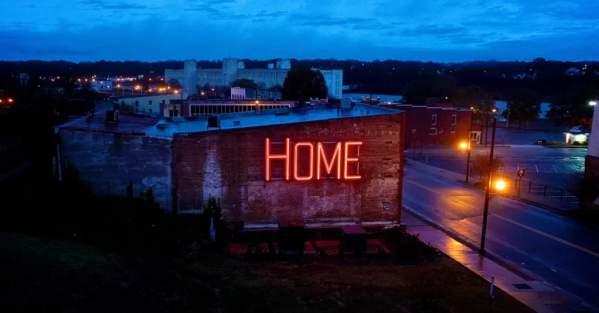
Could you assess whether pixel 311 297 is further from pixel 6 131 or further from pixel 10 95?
pixel 10 95

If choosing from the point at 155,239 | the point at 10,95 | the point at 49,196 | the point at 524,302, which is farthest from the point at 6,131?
the point at 10,95

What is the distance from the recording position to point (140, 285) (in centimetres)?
1562

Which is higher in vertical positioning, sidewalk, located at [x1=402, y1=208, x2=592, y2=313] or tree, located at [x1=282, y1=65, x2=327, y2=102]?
tree, located at [x1=282, y1=65, x2=327, y2=102]

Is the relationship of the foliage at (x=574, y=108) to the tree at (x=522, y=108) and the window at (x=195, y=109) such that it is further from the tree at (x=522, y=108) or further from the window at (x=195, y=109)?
the window at (x=195, y=109)

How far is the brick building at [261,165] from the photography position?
966 inches

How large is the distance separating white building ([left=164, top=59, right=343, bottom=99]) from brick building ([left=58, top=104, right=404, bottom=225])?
365 ft

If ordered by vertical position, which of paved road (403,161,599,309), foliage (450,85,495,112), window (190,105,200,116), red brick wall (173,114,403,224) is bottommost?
paved road (403,161,599,309)

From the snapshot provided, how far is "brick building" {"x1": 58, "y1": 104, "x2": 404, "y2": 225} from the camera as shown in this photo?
966 inches

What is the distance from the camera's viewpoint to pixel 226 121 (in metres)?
30.6

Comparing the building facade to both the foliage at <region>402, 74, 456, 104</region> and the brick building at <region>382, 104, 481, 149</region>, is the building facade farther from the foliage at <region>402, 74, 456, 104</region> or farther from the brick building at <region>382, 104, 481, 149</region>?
the foliage at <region>402, 74, 456, 104</region>

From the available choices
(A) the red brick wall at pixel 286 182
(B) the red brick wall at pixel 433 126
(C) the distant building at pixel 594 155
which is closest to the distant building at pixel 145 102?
(B) the red brick wall at pixel 433 126

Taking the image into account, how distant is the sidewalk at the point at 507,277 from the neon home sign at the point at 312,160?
548 centimetres

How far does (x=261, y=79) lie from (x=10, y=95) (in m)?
80.1

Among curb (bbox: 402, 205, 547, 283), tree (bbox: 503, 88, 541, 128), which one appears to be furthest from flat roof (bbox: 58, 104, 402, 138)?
tree (bbox: 503, 88, 541, 128)
